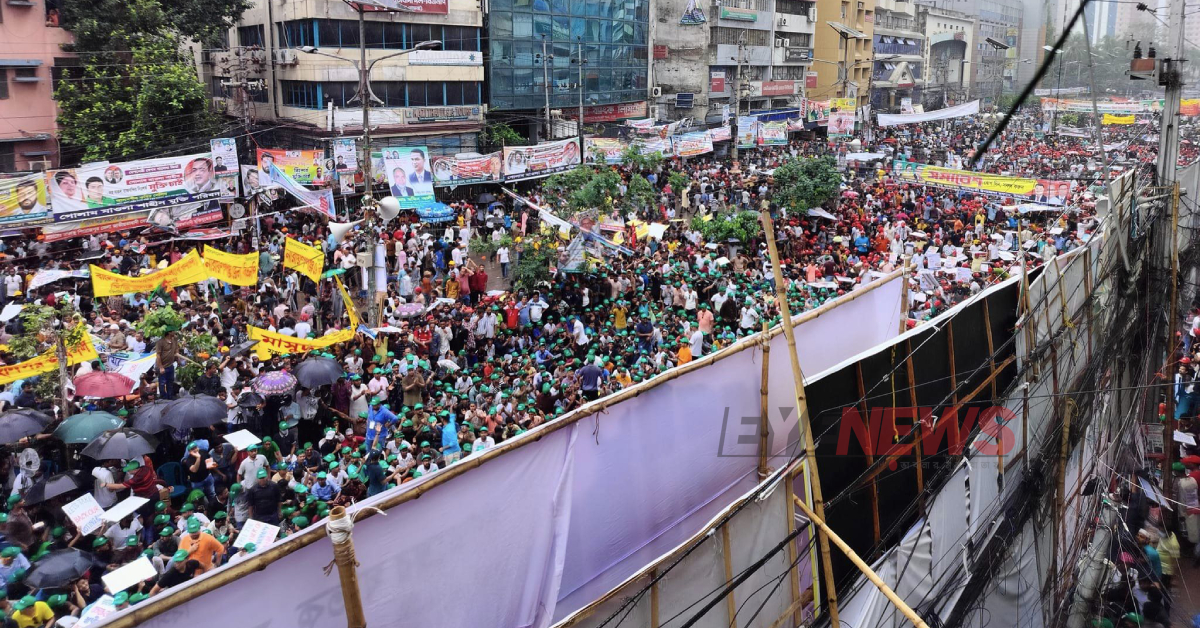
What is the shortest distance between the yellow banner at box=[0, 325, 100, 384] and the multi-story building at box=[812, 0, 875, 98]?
193 ft

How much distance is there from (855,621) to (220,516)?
6.90 m

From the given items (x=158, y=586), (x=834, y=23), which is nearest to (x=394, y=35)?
(x=158, y=586)

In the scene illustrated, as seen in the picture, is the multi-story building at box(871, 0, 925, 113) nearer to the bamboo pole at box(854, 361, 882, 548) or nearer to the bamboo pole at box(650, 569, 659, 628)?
the bamboo pole at box(854, 361, 882, 548)

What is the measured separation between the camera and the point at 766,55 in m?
58.2

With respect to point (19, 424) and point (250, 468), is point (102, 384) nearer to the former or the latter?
point (19, 424)

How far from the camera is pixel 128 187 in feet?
69.7

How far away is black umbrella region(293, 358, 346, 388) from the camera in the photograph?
40.8 ft

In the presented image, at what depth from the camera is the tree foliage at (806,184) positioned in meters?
26.2

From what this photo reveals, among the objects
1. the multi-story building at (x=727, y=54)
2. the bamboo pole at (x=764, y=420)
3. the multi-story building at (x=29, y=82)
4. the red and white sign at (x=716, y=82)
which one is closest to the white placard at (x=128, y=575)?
the bamboo pole at (x=764, y=420)

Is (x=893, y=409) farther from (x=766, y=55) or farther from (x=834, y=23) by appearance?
(x=834, y=23)

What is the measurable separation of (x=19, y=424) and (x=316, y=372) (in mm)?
3447

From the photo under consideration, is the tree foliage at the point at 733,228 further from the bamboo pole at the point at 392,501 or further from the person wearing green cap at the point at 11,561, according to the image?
the person wearing green cap at the point at 11,561

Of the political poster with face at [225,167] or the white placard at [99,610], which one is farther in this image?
the political poster with face at [225,167]

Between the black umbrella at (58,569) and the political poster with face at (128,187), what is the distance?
1470 centimetres
